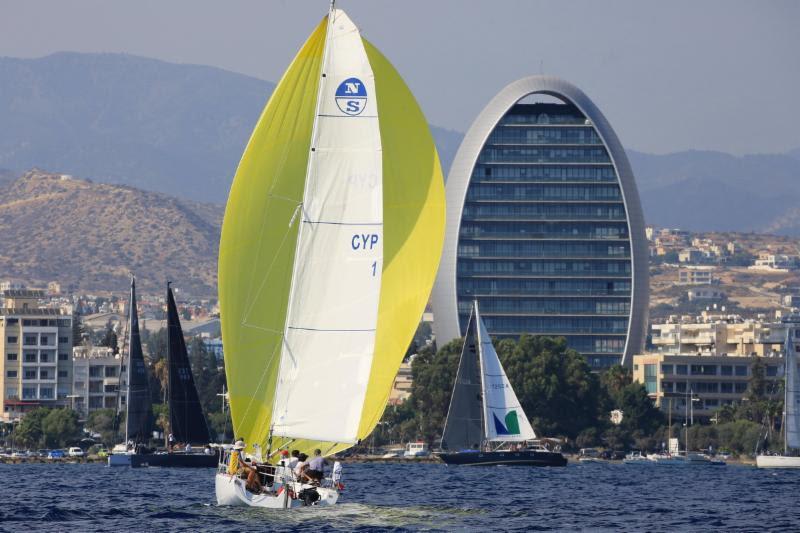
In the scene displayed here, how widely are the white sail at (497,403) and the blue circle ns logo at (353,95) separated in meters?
67.2

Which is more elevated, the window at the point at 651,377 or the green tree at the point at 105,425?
the window at the point at 651,377

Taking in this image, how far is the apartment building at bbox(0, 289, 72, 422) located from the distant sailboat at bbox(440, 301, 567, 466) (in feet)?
205

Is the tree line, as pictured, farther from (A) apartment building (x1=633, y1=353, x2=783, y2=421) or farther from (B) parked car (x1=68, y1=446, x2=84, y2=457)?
(B) parked car (x1=68, y1=446, x2=84, y2=457)

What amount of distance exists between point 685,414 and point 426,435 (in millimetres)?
37891

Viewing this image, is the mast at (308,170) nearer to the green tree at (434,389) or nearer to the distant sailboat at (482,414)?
the distant sailboat at (482,414)

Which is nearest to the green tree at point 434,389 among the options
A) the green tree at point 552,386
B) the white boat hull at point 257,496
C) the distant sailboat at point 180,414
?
the green tree at point 552,386

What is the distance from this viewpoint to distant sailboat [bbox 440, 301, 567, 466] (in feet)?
387

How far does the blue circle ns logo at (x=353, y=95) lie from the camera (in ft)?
167

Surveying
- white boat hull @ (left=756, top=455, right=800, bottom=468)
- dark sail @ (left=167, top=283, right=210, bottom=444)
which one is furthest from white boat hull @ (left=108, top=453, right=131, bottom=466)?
white boat hull @ (left=756, top=455, right=800, bottom=468)

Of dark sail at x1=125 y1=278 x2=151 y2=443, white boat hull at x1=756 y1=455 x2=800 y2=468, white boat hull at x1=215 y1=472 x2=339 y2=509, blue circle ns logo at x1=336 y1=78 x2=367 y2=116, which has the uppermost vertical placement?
blue circle ns logo at x1=336 y1=78 x2=367 y2=116

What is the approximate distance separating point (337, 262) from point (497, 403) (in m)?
67.8

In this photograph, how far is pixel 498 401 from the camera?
118 m

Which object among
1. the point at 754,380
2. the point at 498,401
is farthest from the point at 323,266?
the point at 754,380

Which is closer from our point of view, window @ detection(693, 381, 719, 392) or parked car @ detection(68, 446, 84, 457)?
parked car @ detection(68, 446, 84, 457)
